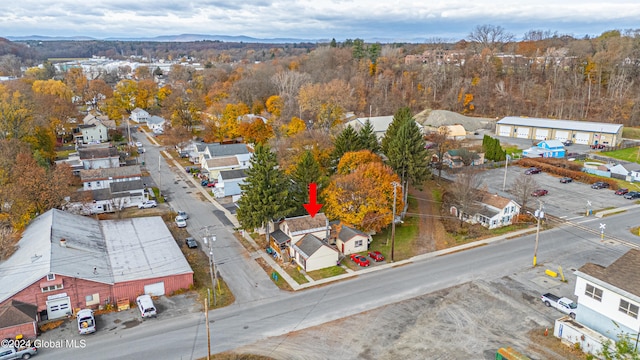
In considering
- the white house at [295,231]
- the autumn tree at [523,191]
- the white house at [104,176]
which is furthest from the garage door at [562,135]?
the white house at [104,176]

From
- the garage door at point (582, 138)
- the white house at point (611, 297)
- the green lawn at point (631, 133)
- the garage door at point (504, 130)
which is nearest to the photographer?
the white house at point (611, 297)

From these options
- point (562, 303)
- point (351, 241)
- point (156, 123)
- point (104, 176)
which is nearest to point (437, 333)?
point (562, 303)

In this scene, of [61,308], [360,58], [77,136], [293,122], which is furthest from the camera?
[360,58]

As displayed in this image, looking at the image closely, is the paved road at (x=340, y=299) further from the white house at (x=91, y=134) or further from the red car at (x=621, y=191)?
the white house at (x=91, y=134)

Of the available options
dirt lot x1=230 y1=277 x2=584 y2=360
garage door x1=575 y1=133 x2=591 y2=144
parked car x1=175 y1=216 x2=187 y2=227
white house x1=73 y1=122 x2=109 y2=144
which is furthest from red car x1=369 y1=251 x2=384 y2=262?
white house x1=73 y1=122 x2=109 y2=144

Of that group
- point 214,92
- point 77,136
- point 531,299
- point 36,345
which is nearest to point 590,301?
point 531,299

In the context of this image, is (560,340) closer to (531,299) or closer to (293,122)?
(531,299)
